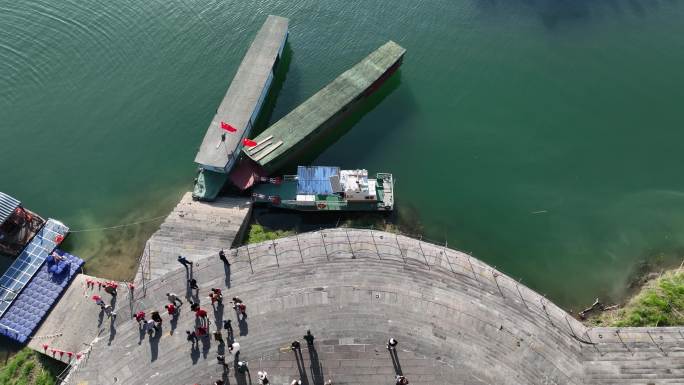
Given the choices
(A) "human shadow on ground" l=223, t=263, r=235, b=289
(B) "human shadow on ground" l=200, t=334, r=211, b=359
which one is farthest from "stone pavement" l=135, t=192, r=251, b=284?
(B) "human shadow on ground" l=200, t=334, r=211, b=359

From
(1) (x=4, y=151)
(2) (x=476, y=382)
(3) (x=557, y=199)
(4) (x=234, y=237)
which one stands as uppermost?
(3) (x=557, y=199)

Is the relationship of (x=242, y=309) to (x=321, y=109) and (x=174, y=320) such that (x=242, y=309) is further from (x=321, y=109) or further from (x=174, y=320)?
(x=321, y=109)

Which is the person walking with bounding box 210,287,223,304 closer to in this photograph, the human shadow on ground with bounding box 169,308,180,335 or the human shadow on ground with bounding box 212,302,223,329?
the human shadow on ground with bounding box 212,302,223,329

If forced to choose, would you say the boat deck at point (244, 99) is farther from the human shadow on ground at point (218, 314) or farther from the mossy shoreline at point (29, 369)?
the mossy shoreline at point (29, 369)

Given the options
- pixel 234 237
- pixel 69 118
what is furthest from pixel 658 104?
pixel 69 118

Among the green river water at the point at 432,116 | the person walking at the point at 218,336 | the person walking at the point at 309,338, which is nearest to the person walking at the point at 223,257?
the person walking at the point at 218,336

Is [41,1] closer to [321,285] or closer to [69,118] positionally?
[69,118]
